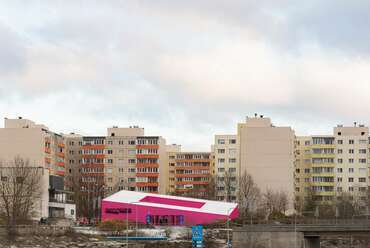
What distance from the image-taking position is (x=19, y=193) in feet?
315

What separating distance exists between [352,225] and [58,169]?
87.7 m

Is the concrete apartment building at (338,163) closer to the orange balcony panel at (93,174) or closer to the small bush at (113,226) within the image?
the orange balcony panel at (93,174)

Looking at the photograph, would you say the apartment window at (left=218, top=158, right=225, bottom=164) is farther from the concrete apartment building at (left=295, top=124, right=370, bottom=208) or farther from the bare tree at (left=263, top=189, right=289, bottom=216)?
the bare tree at (left=263, top=189, right=289, bottom=216)

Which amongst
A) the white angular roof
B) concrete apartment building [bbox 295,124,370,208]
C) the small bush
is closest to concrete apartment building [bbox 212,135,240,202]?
concrete apartment building [bbox 295,124,370,208]

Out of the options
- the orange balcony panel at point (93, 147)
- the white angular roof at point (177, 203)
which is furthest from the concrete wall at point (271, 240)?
the orange balcony panel at point (93, 147)

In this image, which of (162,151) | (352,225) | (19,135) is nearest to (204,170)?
(162,151)

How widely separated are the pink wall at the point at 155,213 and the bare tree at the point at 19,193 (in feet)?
36.1

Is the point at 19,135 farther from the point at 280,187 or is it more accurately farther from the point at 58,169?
the point at 280,187

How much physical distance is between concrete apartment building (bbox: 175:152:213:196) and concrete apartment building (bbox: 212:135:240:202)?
986 centimetres

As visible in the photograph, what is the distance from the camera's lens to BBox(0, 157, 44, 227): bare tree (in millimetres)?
93875

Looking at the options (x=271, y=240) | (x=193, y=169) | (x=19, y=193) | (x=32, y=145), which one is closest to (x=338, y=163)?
(x=193, y=169)

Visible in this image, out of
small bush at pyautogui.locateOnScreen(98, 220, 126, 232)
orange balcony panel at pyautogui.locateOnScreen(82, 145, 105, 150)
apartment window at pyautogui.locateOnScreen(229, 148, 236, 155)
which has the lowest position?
small bush at pyautogui.locateOnScreen(98, 220, 126, 232)

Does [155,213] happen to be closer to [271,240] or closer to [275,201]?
[271,240]

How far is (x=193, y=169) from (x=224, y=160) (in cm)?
1494
